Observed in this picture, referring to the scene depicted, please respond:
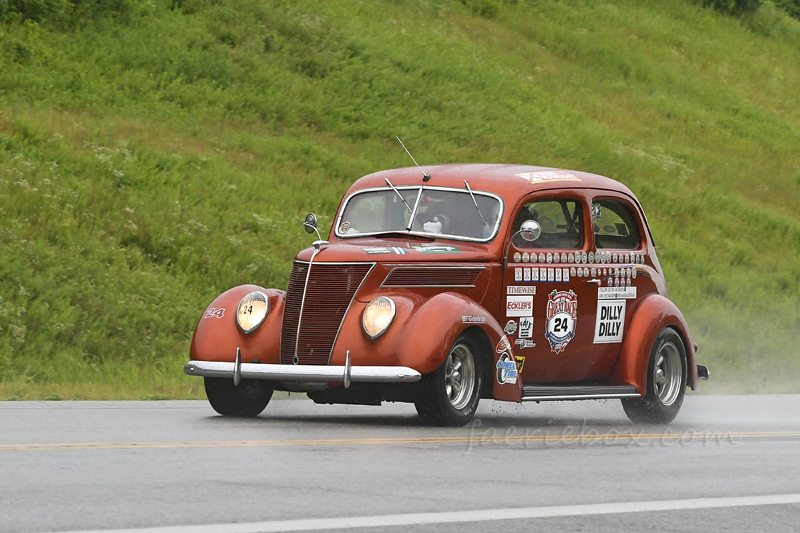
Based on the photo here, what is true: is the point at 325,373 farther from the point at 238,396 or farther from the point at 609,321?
the point at 609,321

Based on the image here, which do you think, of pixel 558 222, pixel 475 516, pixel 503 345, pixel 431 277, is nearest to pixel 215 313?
pixel 431 277

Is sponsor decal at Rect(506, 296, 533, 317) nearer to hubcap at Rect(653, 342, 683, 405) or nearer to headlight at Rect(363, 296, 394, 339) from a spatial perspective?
headlight at Rect(363, 296, 394, 339)

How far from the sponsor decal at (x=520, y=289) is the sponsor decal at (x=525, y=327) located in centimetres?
22

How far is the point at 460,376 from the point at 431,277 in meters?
0.82

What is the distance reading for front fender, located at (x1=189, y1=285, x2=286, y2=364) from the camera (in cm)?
1003

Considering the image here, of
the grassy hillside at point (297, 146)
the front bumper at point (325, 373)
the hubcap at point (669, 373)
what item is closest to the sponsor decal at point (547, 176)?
the hubcap at point (669, 373)

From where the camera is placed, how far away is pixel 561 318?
35.8ft

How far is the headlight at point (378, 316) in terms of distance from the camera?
9438 millimetres

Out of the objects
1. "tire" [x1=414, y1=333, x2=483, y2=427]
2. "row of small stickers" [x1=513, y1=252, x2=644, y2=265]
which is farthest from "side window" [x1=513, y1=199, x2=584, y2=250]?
"tire" [x1=414, y1=333, x2=483, y2=427]

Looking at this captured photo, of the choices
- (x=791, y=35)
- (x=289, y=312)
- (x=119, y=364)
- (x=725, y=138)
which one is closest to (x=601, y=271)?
(x=289, y=312)

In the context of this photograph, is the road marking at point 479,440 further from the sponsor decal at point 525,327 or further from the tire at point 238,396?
the tire at point 238,396

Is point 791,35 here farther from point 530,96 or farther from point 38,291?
point 38,291

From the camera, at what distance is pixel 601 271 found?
37.3 ft

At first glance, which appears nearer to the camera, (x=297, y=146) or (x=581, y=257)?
(x=581, y=257)
